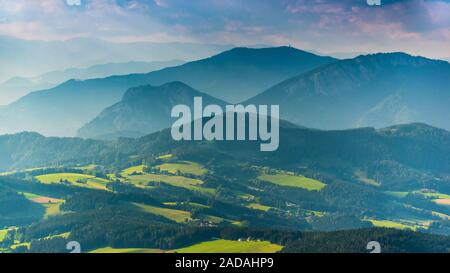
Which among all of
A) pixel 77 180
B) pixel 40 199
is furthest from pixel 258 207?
pixel 40 199

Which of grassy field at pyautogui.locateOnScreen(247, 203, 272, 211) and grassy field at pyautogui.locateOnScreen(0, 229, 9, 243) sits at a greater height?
grassy field at pyautogui.locateOnScreen(0, 229, 9, 243)

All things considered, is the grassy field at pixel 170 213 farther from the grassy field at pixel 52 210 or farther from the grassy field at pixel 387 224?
the grassy field at pixel 387 224

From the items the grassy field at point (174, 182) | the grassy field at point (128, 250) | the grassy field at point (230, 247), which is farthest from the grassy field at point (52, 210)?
the grassy field at point (230, 247)

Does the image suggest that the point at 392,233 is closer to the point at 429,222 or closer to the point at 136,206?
the point at 136,206

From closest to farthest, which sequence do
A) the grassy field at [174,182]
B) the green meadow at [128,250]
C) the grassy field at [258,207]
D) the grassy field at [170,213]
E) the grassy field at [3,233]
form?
1. the green meadow at [128,250]
2. the grassy field at [3,233]
3. the grassy field at [170,213]
4. the grassy field at [258,207]
5. the grassy field at [174,182]

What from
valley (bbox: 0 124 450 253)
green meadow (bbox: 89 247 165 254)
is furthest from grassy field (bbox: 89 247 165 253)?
valley (bbox: 0 124 450 253)

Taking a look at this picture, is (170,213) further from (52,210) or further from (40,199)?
(40,199)

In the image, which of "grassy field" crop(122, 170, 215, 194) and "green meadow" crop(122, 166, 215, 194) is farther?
"grassy field" crop(122, 170, 215, 194)

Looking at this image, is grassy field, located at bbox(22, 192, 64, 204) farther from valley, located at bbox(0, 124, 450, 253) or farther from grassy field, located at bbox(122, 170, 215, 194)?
grassy field, located at bbox(122, 170, 215, 194)
